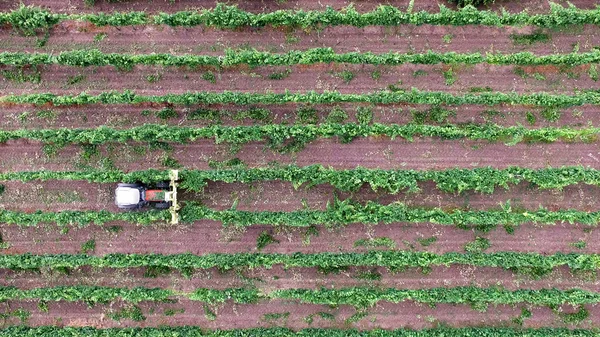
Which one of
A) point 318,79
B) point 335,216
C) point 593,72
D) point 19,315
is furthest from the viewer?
point 318,79

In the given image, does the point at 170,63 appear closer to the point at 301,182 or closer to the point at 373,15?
the point at 301,182

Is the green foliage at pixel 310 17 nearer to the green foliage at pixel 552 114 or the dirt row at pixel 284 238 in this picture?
the green foliage at pixel 552 114

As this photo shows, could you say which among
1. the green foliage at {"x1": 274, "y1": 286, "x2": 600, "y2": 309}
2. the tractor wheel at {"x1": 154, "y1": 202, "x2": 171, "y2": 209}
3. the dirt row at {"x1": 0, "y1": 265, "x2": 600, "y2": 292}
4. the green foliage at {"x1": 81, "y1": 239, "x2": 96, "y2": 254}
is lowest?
the green foliage at {"x1": 274, "y1": 286, "x2": 600, "y2": 309}

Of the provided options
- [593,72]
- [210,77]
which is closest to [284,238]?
[210,77]

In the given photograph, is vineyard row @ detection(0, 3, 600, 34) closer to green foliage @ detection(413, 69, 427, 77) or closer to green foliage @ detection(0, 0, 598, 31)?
green foliage @ detection(0, 0, 598, 31)

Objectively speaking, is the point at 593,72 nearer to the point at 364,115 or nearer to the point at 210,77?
the point at 364,115

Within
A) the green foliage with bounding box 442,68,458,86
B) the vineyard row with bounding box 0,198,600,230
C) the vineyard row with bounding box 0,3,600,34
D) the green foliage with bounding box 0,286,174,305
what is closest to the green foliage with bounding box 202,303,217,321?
the green foliage with bounding box 0,286,174,305

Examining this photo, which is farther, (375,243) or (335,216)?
(375,243)

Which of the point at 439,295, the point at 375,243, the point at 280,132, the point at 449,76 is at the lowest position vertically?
the point at 439,295
